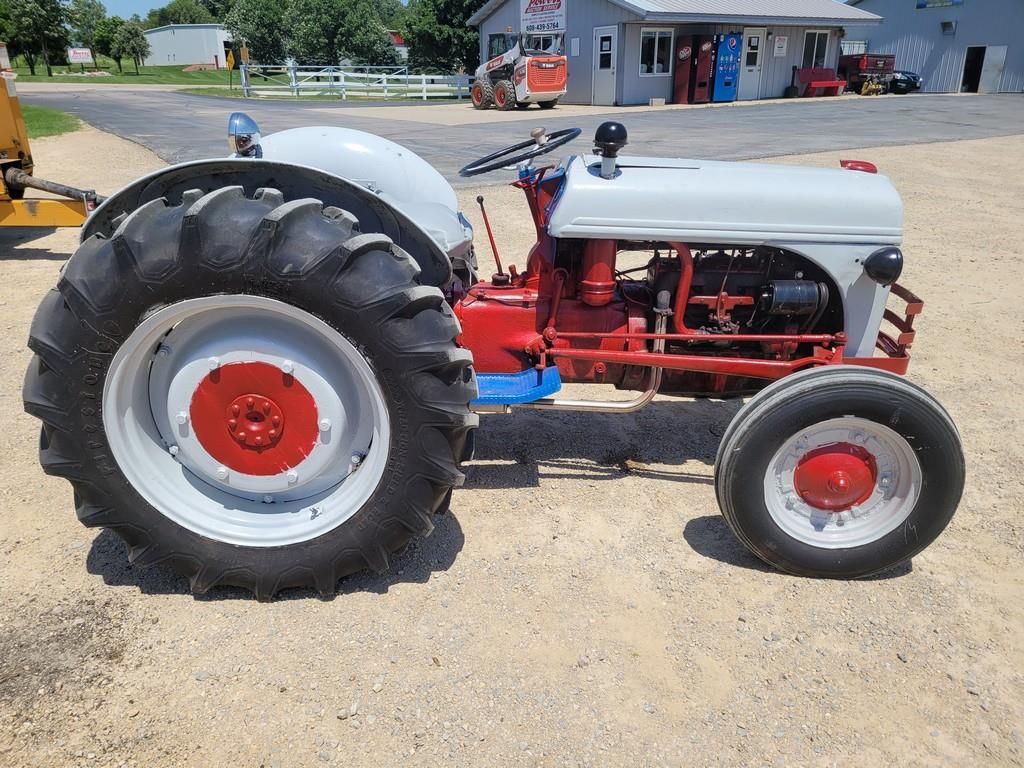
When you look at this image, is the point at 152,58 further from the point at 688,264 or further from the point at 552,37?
the point at 688,264

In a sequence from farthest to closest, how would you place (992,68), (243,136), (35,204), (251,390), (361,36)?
(361,36) < (992,68) < (35,204) < (243,136) < (251,390)

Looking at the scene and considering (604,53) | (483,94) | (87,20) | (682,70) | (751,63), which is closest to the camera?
(483,94)

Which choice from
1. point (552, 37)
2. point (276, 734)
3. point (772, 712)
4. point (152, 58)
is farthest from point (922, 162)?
point (152, 58)

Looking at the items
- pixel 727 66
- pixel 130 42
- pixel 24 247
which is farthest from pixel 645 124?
pixel 130 42

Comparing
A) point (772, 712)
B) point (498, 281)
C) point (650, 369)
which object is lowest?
point (772, 712)

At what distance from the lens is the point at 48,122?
56.4ft

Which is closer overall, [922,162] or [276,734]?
[276,734]

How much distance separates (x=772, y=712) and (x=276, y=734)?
139cm

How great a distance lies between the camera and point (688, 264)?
2.85 m

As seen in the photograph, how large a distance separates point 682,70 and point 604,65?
8.48ft

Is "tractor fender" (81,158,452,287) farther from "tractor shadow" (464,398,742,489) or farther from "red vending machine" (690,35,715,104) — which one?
"red vending machine" (690,35,715,104)

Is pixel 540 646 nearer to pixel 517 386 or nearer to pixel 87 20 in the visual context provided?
pixel 517 386

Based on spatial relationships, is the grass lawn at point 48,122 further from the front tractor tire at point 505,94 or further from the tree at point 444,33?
the tree at point 444,33

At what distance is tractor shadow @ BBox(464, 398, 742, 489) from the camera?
3457mm
